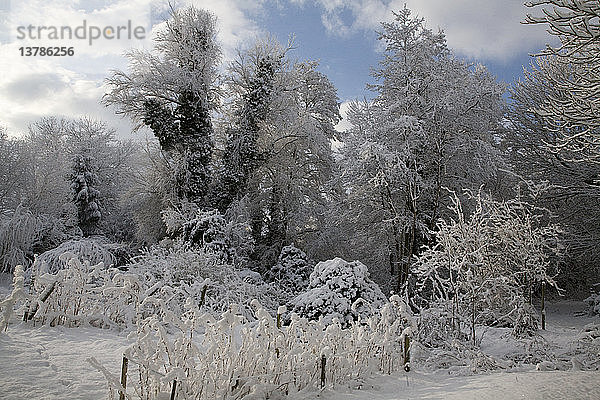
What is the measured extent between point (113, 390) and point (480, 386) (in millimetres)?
3085

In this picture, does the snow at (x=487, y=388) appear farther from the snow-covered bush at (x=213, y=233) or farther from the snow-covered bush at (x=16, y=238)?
the snow-covered bush at (x=16, y=238)

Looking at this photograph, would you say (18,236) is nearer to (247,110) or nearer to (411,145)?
(247,110)

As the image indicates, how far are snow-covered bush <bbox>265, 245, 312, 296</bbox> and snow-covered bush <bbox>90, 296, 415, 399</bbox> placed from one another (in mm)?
7583

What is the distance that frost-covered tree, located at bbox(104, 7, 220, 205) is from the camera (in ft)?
47.4

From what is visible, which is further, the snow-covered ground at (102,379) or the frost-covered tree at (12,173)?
the frost-covered tree at (12,173)

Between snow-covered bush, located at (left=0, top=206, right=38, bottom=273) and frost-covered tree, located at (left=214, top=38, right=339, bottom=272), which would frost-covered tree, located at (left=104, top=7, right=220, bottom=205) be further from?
snow-covered bush, located at (left=0, top=206, right=38, bottom=273)

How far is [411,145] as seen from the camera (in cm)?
1357

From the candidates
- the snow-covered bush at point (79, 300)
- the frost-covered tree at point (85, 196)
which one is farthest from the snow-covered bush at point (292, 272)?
the frost-covered tree at point (85, 196)

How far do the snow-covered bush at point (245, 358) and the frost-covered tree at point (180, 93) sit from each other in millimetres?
11320

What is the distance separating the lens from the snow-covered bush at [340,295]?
25.1 ft

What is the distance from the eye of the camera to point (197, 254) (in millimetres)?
10094

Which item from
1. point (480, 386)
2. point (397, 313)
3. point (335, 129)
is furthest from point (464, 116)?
point (480, 386)

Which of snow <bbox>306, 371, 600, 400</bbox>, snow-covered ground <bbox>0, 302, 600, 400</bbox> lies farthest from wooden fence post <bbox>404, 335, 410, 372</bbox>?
snow <bbox>306, 371, 600, 400</bbox>

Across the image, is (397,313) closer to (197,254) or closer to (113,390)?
(113,390)
